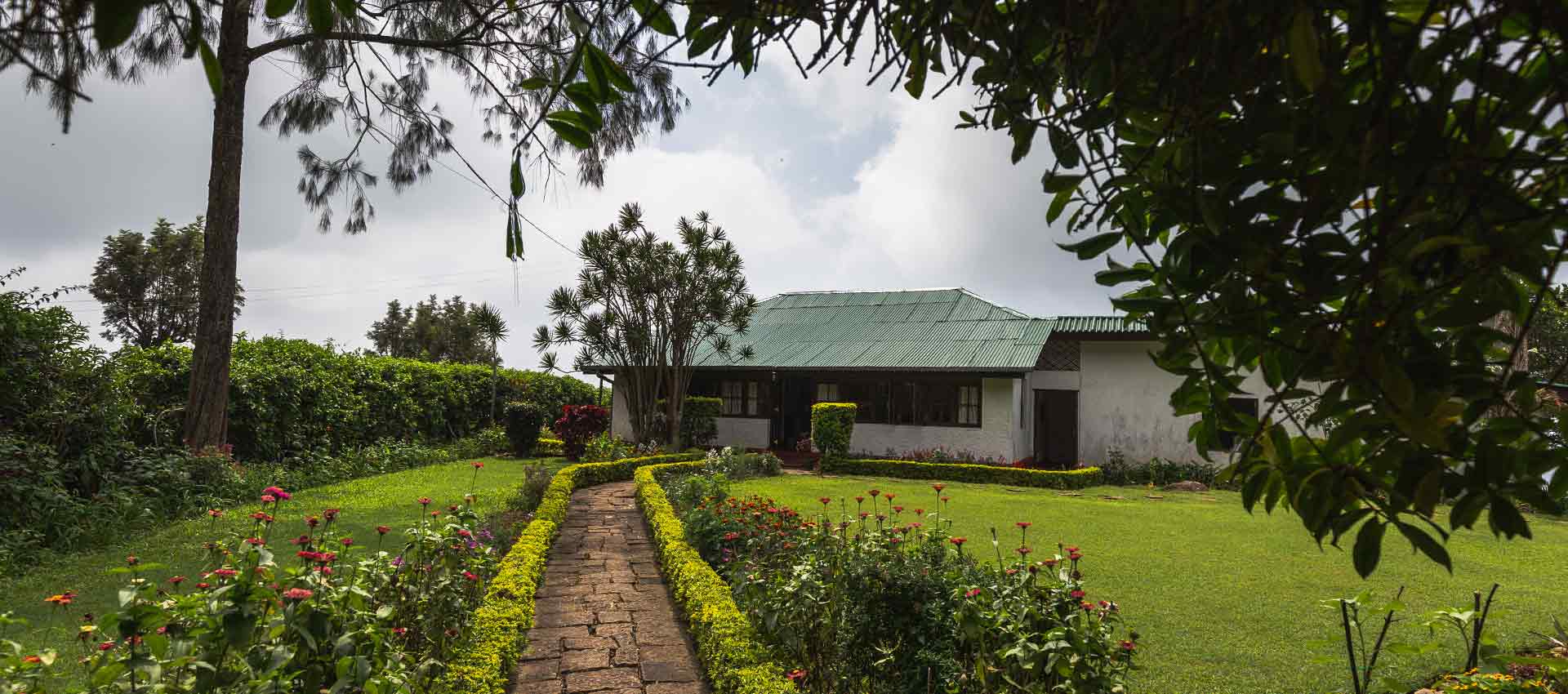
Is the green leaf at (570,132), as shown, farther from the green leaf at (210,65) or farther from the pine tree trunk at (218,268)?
the pine tree trunk at (218,268)

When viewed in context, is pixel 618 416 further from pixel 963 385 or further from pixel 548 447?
pixel 963 385

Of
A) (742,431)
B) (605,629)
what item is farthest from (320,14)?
(742,431)

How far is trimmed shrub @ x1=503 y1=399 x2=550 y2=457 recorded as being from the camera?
1875 cm

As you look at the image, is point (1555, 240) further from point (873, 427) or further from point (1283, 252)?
point (873, 427)

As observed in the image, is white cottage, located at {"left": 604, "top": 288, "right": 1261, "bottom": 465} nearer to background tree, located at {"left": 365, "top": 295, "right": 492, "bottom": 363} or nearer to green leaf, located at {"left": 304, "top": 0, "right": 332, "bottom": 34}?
green leaf, located at {"left": 304, "top": 0, "right": 332, "bottom": 34}

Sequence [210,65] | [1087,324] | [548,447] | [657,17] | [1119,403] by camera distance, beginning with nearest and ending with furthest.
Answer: [210,65], [657,17], [1119,403], [1087,324], [548,447]

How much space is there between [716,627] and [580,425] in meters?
13.5

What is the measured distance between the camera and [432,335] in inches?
1838

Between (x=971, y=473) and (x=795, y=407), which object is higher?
(x=795, y=407)

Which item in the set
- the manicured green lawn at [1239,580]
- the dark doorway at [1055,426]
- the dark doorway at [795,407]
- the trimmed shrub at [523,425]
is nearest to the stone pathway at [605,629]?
the manicured green lawn at [1239,580]

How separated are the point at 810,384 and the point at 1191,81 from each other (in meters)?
19.9

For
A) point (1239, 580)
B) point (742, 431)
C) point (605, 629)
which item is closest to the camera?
point (605, 629)

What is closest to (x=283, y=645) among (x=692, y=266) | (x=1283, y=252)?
(x=1283, y=252)

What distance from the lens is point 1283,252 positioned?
3.39 feet
